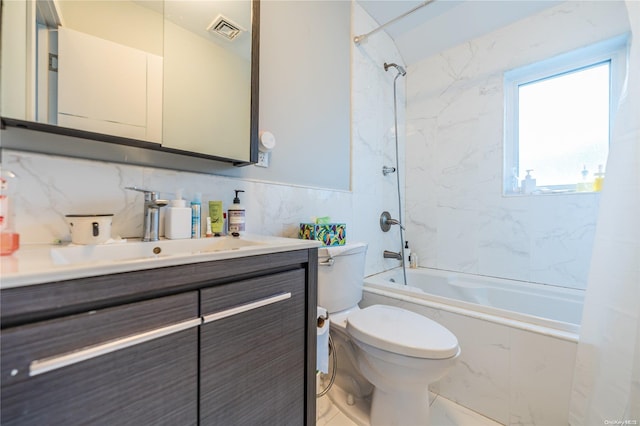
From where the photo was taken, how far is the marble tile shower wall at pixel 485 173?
162cm

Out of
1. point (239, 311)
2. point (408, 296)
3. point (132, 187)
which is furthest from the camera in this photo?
point (408, 296)

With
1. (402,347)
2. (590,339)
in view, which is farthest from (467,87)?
(402,347)

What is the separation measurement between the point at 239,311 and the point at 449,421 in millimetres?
1222

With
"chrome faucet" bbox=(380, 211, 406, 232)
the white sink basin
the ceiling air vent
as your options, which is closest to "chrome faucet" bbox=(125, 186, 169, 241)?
the white sink basin

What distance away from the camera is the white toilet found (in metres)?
0.94

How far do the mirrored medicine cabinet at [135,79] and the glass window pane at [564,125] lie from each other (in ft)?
6.40

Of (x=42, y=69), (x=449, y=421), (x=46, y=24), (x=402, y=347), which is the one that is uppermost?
(x=46, y=24)

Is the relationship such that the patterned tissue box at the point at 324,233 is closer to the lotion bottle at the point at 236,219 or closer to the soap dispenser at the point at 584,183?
the lotion bottle at the point at 236,219

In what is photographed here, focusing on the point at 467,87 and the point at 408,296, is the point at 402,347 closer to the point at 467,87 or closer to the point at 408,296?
the point at 408,296

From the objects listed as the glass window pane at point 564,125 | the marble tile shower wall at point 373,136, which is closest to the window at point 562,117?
the glass window pane at point 564,125

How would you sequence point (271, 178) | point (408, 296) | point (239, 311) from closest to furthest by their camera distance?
point (239, 311)
point (271, 178)
point (408, 296)

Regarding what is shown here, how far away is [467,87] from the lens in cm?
203

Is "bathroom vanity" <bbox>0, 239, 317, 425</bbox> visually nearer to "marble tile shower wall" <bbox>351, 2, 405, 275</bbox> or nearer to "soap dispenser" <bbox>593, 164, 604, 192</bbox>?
"marble tile shower wall" <bbox>351, 2, 405, 275</bbox>

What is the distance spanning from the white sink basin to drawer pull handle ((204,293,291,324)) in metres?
0.15
